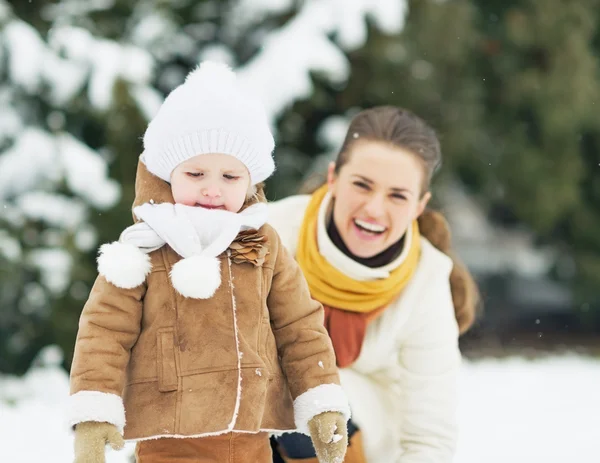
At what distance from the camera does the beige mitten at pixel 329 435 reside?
171cm

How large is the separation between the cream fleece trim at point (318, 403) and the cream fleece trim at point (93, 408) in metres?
0.37

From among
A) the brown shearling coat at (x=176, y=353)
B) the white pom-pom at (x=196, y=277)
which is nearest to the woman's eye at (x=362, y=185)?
the brown shearling coat at (x=176, y=353)

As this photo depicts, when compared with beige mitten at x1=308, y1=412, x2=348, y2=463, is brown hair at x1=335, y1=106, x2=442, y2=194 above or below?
above

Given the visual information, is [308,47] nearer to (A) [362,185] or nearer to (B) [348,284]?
(A) [362,185]

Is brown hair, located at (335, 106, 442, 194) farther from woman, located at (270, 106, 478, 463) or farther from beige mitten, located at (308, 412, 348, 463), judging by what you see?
beige mitten, located at (308, 412, 348, 463)

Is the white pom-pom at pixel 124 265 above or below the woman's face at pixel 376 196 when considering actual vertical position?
below

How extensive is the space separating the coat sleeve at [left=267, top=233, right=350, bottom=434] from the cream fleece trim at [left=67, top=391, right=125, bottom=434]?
1.20ft

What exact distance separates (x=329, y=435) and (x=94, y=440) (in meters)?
0.46

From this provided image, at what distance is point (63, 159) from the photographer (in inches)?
156

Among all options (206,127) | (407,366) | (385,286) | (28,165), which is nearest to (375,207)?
(385,286)

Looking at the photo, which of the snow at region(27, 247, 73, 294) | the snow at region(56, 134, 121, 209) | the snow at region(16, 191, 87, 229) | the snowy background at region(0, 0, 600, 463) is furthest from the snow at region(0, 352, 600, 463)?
the snow at region(56, 134, 121, 209)

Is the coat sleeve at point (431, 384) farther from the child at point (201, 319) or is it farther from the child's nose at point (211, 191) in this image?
the child's nose at point (211, 191)

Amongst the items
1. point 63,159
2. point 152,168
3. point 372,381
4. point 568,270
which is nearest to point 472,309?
point 372,381

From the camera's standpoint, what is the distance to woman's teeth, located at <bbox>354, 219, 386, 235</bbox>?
2.34 m
